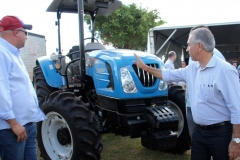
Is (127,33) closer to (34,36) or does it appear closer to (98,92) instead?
(34,36)

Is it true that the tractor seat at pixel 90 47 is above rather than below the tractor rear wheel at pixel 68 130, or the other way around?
above

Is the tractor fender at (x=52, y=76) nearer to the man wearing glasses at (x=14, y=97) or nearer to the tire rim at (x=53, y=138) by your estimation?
the tire rim at (x=53, y=138)

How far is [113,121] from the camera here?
358cm

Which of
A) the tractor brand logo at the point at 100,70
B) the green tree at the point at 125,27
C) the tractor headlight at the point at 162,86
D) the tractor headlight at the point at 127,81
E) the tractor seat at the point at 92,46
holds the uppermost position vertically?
the green tree at the point at 125,27

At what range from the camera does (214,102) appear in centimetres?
214

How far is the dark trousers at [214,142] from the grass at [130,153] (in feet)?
5.93

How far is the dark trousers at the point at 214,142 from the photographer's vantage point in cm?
217

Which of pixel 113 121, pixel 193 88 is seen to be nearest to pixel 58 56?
pixel 113 121

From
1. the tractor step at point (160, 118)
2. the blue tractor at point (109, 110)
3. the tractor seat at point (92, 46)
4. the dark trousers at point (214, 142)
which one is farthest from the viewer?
the tractor seat at point (92, 46)

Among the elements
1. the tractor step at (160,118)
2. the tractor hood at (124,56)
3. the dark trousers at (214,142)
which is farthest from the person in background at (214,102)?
the tractor hood at (124,56)

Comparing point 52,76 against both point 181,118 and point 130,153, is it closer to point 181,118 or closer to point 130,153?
point 130,153

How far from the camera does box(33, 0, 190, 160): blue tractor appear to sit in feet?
10.3

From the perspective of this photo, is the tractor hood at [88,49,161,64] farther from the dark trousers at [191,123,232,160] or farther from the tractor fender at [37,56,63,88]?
the dark trousers at [191,123,232,160]

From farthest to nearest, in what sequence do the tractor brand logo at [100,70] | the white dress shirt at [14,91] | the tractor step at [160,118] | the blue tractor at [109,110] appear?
the tractor brand logo at [100,70]
the blue tractor at [109,110]
the tractor step at [160,118]
the white dress shirt at [14,91]
